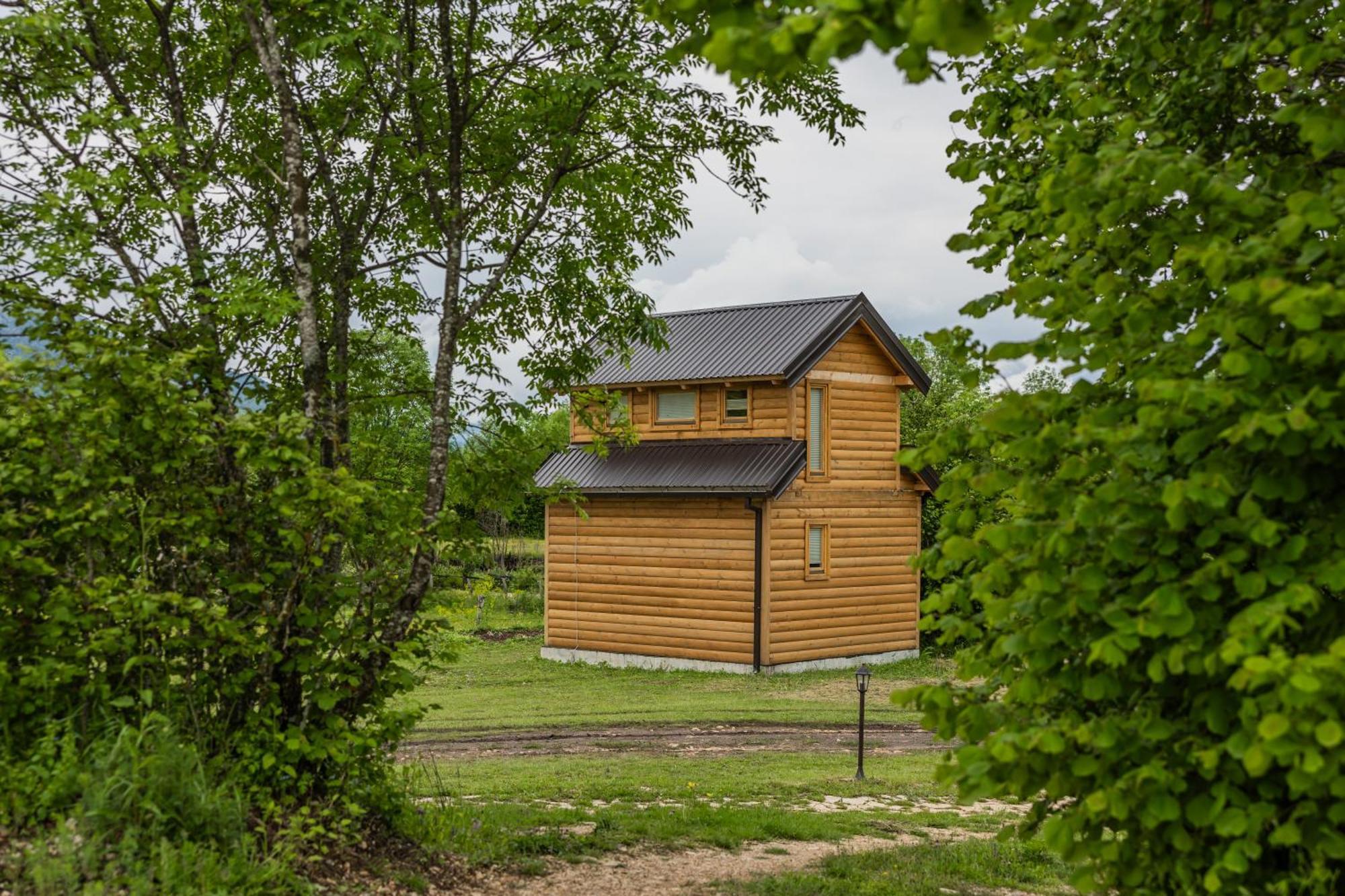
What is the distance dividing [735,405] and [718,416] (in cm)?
44

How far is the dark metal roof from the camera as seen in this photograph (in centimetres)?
2258

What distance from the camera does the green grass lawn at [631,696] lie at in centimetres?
1761

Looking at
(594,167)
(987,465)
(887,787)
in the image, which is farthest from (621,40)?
(887,787)

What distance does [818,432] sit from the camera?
2425 centimetres

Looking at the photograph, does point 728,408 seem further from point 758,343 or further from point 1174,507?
point 1174,507

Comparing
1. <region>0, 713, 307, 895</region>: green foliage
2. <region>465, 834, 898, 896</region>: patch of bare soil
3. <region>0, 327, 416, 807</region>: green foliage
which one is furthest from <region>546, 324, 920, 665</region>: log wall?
<region>0, 713, 307, 895</region>: green foliage

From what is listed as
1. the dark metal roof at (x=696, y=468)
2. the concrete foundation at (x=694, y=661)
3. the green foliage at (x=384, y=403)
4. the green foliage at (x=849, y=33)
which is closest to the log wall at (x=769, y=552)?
the concrete foundation at (x=694, y=661)

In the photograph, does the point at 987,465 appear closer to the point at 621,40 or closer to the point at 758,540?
the point at 621,40

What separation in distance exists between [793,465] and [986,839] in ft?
44.3

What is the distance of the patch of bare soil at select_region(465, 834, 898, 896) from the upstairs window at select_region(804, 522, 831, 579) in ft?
48.2

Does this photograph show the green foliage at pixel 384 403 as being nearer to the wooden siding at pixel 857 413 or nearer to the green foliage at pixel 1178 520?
the green foliage at pixel 1178 520

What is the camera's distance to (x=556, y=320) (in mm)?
9609

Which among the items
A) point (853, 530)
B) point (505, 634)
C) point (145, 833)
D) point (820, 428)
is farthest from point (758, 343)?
point (145, 833)

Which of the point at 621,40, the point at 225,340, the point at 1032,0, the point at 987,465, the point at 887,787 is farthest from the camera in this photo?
the point at 887,787
